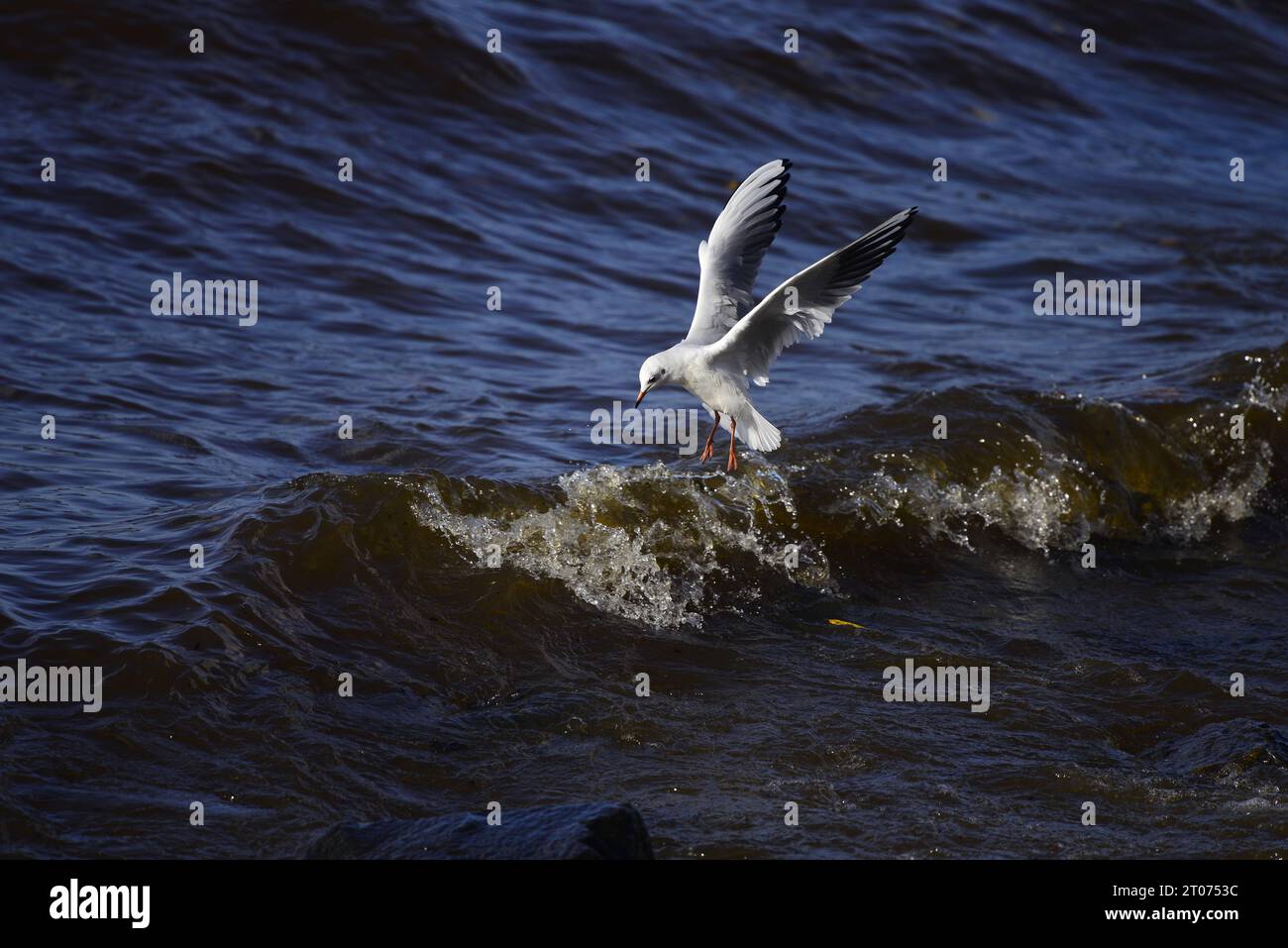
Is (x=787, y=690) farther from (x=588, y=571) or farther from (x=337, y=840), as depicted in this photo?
(x=337, y=840)

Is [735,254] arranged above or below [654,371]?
above

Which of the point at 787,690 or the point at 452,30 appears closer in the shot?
the point at 787,690

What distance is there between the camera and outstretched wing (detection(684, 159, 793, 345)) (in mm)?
6746

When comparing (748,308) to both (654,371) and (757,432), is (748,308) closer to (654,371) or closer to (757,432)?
(757,432)

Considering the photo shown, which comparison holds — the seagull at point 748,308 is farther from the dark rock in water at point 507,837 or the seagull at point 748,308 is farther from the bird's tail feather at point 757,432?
the dark rock in water at point 507,837

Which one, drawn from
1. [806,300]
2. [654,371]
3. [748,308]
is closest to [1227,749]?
[806,300]

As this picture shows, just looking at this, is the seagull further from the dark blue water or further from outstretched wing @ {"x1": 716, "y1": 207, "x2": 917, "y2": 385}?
the dark blue water

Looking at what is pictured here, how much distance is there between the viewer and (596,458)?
771cm

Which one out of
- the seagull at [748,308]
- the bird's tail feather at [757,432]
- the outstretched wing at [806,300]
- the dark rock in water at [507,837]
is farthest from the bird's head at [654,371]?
the dark rock in water at [507,837]

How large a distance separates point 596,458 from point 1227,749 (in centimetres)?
376
